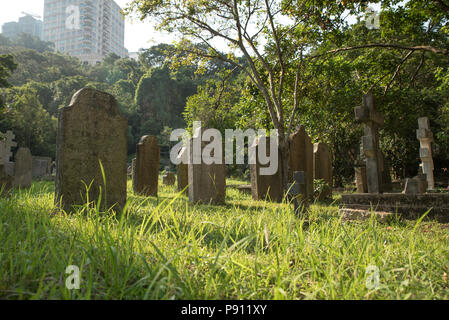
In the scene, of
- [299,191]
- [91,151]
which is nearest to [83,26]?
[91,151]

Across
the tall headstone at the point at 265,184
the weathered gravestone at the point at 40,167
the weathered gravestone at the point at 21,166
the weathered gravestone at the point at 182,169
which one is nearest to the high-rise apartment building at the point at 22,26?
the weathered gravestone at the point at 40,167

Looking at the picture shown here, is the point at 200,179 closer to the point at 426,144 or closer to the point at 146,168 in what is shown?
the point at 146,168

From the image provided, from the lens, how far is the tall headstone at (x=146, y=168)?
314 inches

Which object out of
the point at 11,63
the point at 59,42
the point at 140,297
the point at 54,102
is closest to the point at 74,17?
the point at 59,42

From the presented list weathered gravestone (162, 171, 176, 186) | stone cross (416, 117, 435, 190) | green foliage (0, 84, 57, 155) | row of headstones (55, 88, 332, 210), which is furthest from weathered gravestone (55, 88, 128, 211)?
green foliage (0, 84, 57, 155)

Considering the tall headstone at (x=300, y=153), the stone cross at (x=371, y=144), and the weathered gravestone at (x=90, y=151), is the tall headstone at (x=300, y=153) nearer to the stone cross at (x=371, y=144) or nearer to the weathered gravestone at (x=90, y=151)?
the stone cross at (x=371, y=144)

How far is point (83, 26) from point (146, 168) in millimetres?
117111

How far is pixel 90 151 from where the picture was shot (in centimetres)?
424

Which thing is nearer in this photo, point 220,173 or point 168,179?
point 220,173

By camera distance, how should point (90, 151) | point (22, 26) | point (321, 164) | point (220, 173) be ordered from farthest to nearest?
point (22, 26) → point (321, 164) → point (220, 173) → point (90, 151)

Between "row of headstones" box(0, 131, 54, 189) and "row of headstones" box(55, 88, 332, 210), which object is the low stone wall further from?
"row of headstones" box(0, 131, 54, 189)

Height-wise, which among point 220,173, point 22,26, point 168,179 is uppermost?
point 22,26

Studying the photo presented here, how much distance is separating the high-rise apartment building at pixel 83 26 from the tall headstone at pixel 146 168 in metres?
103

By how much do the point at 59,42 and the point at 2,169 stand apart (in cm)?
12721
